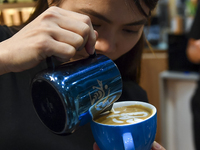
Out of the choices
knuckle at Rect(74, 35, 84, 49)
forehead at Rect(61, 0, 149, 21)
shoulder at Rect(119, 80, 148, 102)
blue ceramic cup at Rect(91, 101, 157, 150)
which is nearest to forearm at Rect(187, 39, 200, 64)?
shoulder at Rect(119, 80, 148, 102)

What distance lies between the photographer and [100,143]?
25.1 inches

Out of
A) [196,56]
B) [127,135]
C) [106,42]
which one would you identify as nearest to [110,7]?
[106,42]

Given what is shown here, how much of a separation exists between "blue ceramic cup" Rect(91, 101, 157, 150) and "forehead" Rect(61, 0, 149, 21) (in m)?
0.30

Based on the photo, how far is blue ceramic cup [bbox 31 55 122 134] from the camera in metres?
0.51

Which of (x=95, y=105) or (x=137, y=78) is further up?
(x=95, y=105)

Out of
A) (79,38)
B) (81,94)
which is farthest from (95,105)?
(79,38)

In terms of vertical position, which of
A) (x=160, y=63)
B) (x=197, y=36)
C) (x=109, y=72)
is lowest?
(x=160, y=63)

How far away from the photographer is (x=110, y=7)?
0.68 m

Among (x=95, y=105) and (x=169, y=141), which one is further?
(x=169, y=141)

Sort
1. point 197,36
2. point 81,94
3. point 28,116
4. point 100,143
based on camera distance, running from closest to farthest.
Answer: point 81,94, point 100,143, point 28,116, point 197,36

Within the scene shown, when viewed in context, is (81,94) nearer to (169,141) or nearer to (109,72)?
(109,72)

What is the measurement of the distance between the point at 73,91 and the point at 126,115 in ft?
0.78

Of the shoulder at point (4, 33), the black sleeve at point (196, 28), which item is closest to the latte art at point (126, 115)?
the shoulder at point (4, 33)

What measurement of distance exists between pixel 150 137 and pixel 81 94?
0.74 ft
